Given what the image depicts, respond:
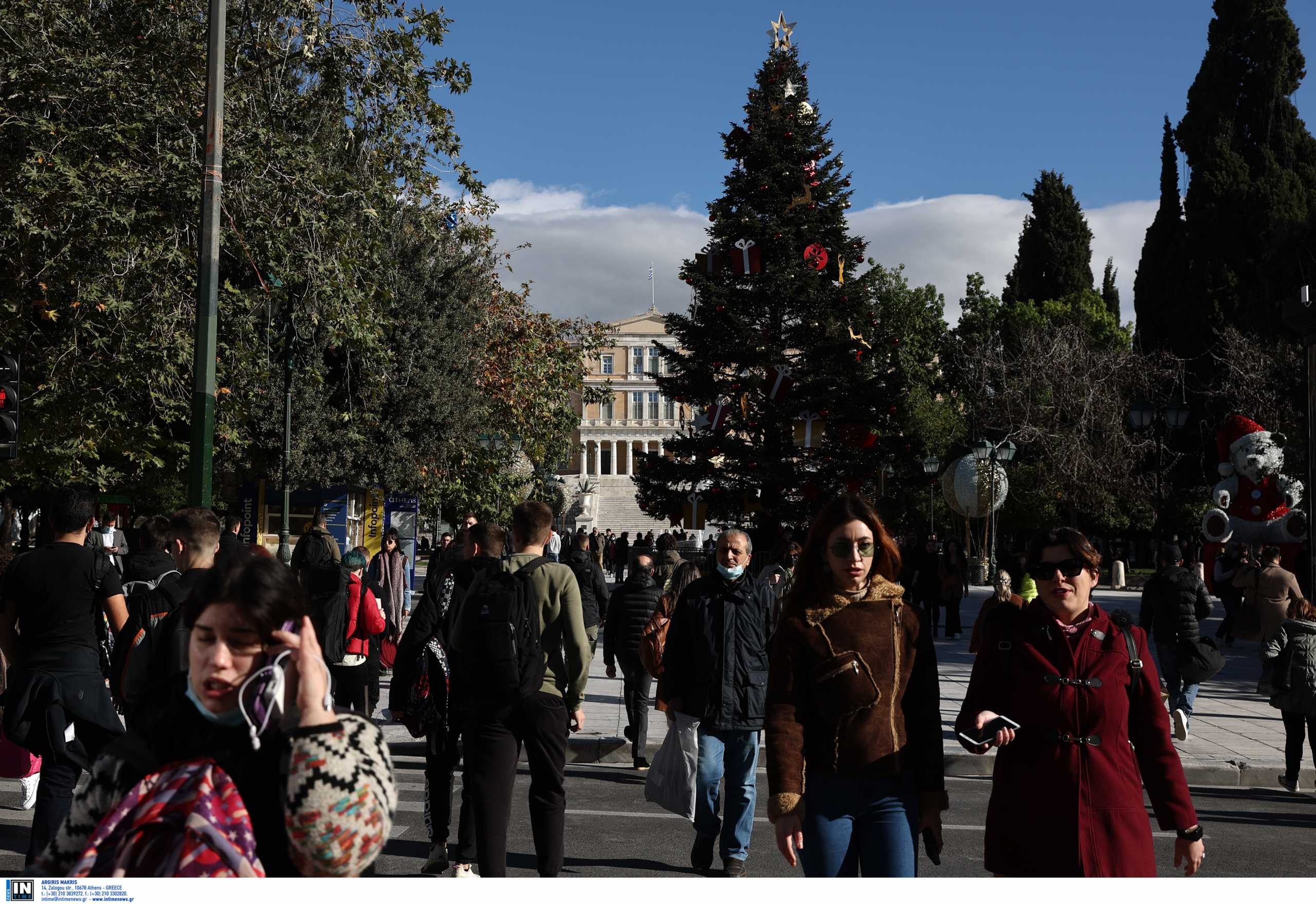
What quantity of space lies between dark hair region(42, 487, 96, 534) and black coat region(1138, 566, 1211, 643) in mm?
8005

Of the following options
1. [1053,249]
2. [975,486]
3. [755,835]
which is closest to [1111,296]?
[1053,249]

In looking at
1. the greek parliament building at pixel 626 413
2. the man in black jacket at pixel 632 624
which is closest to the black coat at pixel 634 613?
the man in black jacket at pixel 632 624

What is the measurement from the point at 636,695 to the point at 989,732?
577 centimetres

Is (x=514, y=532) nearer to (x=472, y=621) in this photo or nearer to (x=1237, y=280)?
(x=472, y=621)

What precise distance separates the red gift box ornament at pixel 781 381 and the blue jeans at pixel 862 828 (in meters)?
29.2

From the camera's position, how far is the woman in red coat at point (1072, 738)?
3.72 meters

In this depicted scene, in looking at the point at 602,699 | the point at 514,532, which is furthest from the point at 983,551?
the point at 514,532

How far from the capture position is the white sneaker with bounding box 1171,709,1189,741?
10.4 m

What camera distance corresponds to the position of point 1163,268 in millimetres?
48250

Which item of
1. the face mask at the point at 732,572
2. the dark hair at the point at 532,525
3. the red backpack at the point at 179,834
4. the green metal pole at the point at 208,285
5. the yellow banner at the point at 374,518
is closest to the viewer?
the red backpack at the point at 179,834

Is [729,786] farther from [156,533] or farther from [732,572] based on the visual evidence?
[156,533]

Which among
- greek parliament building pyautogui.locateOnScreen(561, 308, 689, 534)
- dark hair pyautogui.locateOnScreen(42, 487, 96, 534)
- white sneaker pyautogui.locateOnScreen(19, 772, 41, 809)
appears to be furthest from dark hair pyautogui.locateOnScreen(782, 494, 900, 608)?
greek parliament building pyautogui.locateOnScreen(561, 308, 689, 534)

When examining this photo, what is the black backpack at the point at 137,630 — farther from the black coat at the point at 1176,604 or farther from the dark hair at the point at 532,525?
the black coat at the point at 1176,604

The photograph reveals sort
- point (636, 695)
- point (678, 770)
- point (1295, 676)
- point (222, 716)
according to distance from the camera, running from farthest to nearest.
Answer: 1. point (636, 695)
2. point (1295, 676)
3. point (678, 770)
4. point (222, 716)
